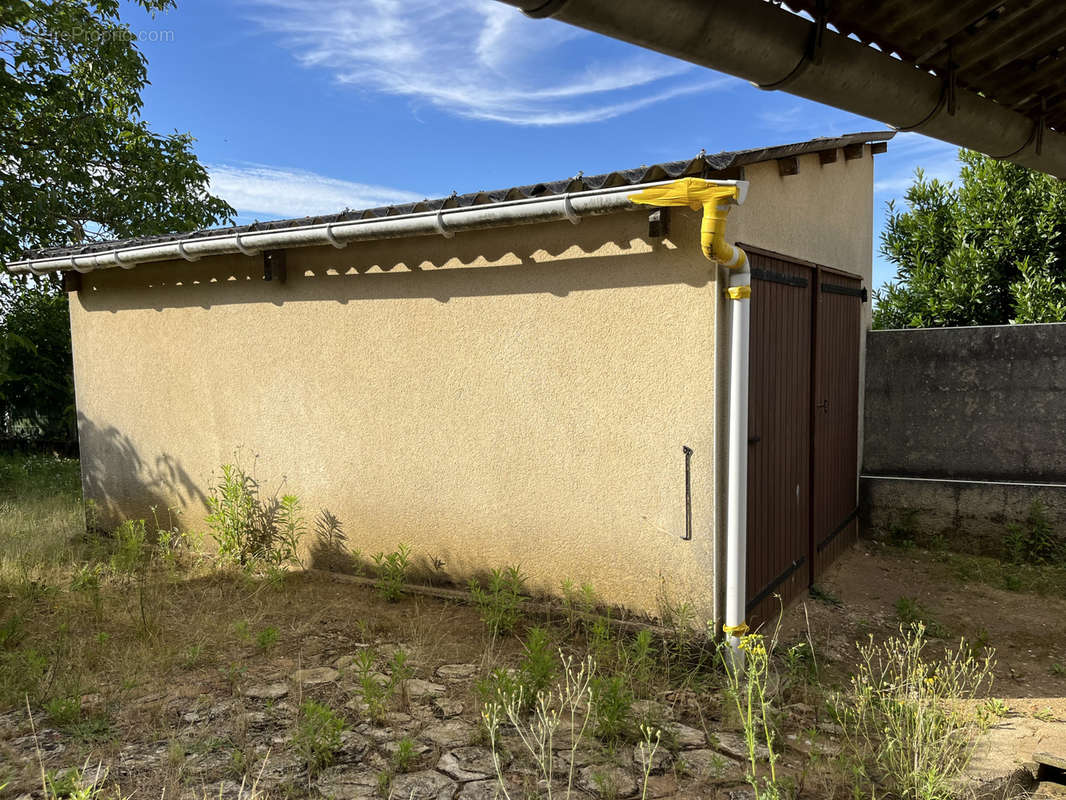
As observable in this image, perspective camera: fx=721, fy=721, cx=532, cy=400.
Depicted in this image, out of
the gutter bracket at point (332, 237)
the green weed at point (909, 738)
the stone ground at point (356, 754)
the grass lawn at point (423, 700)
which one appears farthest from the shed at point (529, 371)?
the stone ground at point (356, 754)

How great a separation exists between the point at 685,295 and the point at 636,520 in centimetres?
149

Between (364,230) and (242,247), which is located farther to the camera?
(242,247)

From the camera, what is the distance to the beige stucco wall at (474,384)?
457 cm

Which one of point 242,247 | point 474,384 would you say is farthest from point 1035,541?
point 242,247

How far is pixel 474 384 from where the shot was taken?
538 centimetres

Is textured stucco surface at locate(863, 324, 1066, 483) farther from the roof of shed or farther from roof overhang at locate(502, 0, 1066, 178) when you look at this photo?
roof overhang at locate(502, 0, 1066, 178)

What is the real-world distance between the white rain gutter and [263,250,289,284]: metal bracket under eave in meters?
0.10

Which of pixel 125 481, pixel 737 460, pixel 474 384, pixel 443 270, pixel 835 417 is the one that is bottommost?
pixel 125 481

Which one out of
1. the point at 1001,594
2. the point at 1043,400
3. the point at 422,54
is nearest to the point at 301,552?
the point at 422,54

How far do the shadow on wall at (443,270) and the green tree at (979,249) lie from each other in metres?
6.56

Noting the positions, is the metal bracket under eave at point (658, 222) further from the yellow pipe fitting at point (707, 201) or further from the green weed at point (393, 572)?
the green weed at point (393, 572)

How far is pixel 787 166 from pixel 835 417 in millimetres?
2651

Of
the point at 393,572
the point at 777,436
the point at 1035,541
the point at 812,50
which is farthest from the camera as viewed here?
the point at 1035,541

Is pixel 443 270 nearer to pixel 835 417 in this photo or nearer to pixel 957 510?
pixel 835 417
